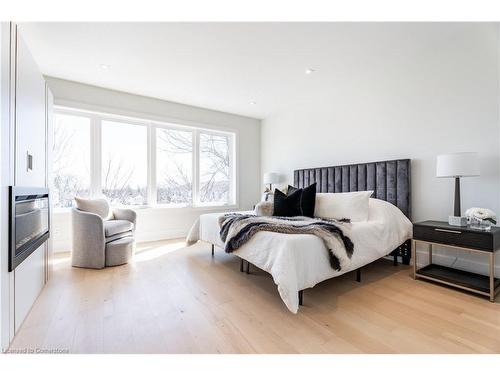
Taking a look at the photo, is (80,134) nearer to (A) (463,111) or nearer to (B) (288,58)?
(B) (288,58)

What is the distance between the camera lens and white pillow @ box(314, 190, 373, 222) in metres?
2.79

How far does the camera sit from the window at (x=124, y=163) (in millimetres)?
3945

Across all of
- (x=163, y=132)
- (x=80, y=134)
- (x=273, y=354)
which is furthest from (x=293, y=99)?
(x=273, y=354)

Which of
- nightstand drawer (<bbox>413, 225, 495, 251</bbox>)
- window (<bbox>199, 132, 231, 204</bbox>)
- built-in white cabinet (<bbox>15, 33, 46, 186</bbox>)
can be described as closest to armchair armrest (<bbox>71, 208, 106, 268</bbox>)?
built-in white cabinet (<bbox>15, 33, 46, 186</bbox>)

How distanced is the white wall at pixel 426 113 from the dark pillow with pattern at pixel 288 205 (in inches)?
48.7

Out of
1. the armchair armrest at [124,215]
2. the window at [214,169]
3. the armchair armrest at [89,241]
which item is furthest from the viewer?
the window at [214,169]

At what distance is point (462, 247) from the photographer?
2137 millimetres

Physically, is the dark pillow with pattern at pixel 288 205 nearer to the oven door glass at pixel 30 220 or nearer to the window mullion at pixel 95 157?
the oven door glass at pixel 30 220

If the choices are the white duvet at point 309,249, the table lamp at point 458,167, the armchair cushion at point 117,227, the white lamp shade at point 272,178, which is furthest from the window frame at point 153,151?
the table lamp at point 458,167

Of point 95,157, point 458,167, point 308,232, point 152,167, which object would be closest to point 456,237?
point 458,167

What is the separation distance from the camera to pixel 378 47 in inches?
103

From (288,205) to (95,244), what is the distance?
7.84 ft

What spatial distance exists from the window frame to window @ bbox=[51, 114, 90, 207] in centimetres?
7
